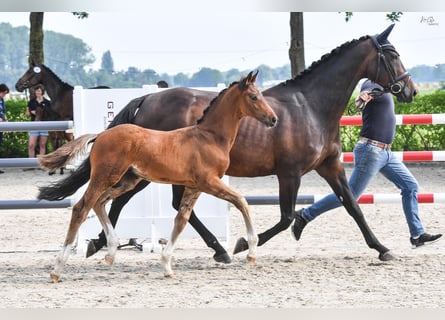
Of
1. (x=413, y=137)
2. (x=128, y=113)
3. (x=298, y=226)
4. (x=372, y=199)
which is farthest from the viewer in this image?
(x=413, y=137)

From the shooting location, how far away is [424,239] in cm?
799

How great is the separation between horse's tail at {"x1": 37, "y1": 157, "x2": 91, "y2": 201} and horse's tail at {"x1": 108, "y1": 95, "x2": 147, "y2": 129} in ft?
1.66

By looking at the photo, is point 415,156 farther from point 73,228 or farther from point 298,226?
point 73,228

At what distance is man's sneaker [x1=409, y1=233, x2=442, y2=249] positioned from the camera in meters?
7.96

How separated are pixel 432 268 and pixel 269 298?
1.79 meters

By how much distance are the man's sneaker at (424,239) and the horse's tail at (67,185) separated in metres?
2.95

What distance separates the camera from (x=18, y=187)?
14242 millimetres

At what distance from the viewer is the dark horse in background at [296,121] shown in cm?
746

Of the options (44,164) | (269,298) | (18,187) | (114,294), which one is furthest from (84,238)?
(18,187)

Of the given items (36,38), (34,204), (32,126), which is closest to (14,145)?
(36,38)

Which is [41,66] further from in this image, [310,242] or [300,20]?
[310,242]

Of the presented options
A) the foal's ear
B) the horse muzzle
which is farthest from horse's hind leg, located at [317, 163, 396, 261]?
the foal's ear

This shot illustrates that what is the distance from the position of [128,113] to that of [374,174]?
7.25 feet

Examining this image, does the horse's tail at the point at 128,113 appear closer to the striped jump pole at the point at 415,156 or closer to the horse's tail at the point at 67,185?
the horse's tail at the point at 67,185
